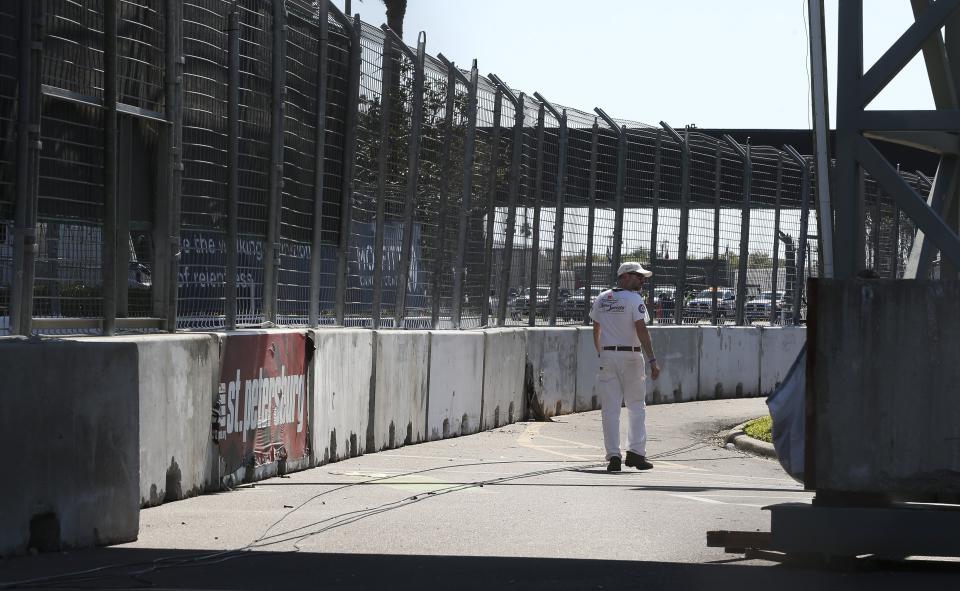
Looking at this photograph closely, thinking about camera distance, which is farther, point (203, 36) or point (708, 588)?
point (203, 36)

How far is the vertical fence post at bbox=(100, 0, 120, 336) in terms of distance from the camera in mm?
9375

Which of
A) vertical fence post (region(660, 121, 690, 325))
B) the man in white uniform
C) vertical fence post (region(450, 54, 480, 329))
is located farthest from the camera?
vertical fence post (region(660, 121, 690, 325))

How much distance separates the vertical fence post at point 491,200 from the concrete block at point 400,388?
2864 millimetres

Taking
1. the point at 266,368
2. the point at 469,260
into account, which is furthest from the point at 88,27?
the point at 469,260

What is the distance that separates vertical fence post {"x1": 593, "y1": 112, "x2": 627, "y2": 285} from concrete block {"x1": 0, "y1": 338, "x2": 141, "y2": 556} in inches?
520

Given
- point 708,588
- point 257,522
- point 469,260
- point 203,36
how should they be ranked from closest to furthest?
point 708,588, point 257,522, point 203,36, point 469,260

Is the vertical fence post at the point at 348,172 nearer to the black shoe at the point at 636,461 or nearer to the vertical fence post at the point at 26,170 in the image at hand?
the black shoe at the point at 636,461

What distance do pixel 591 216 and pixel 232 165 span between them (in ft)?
32.2

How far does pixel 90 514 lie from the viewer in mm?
7660

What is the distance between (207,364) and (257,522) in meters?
1.51

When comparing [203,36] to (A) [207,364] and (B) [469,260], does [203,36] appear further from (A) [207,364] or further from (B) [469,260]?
(B) [469,260]

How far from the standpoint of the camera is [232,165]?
436 inches

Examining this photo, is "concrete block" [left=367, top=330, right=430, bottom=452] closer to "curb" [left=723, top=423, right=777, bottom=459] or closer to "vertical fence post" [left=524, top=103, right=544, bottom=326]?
"curb" [left=723, top=423, right=777, bottom=459]

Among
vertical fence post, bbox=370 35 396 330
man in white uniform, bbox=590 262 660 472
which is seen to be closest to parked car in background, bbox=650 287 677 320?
man in white uniform, bbox=590 262 660 472
